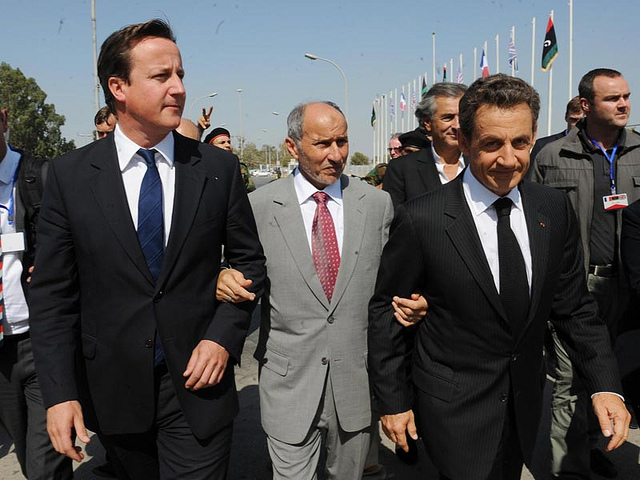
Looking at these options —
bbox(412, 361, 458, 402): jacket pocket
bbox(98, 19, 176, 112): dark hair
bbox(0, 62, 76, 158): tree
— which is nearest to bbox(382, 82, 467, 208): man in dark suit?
bbox(412, 361, 458, 402): jacket pocket

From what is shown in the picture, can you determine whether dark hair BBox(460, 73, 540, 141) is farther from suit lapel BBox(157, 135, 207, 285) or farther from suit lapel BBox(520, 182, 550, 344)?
suit lapel BBox(157, 135, 207, 285)

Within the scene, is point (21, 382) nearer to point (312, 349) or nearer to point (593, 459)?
point (312, 349)

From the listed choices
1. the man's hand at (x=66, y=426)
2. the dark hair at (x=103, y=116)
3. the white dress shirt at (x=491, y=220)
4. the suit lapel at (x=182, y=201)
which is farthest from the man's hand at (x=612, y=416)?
the dark hair at (x=103, y=116)

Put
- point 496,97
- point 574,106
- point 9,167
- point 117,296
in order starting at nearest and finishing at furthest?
point 496,97, point 117,296, point 9,167, point 574,106

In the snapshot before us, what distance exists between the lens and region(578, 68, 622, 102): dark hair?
3805 mm

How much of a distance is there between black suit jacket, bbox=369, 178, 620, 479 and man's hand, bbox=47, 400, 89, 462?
1.07 m

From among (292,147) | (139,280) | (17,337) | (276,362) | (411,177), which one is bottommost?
(276,362)

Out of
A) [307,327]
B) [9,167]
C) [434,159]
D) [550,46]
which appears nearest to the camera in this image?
[307,327]

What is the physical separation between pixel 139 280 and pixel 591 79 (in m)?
3.22

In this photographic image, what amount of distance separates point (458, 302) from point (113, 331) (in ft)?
4.06

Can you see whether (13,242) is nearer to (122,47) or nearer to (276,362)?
(122,47)

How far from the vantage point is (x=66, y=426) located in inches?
79.4

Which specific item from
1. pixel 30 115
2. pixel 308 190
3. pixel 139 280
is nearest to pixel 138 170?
pixel 139 280

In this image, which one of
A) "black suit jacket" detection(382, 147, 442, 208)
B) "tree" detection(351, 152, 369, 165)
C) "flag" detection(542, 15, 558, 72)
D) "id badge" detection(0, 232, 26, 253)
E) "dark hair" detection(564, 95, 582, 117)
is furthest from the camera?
"tree" detection(351, 152, 369, 165)
